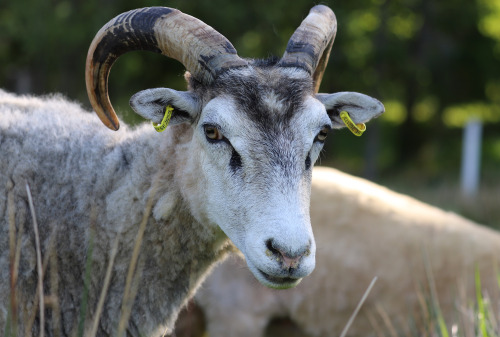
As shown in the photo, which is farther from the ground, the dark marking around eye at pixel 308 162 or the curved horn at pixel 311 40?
the curved horn at pixel 311 40

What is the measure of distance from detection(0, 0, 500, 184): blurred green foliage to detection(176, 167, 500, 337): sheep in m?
5.95

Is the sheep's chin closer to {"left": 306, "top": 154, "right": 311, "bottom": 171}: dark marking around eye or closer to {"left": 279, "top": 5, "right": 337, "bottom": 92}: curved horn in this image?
{"left": 306, "top": 154, "right": 311, "bottom": 171}: dark marking around eye

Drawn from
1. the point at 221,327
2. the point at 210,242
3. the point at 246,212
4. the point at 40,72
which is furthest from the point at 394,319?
the point at 40,72

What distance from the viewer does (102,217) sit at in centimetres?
393

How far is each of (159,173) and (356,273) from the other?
3206mm

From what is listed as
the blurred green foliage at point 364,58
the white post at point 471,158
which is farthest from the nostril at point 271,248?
the white post at point 471,158

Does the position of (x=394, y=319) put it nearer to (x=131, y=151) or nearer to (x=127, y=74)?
(x=131, y=151)

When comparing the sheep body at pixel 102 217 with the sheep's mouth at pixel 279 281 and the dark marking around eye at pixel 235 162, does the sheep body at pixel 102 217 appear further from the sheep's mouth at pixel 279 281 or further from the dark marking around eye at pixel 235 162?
the sheep's mouth at pixel 279 281

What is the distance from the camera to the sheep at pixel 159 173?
141 inches

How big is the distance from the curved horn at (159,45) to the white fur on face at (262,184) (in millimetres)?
310

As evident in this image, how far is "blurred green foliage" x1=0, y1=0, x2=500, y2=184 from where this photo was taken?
1513 centimetres

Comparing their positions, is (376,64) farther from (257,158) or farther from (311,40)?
(257,158)

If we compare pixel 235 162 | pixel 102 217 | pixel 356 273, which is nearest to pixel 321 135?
pixel 235 162

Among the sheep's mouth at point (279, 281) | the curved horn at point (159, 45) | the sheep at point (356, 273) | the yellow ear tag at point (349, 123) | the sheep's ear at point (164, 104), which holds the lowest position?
the sheep at point (356, 273)
